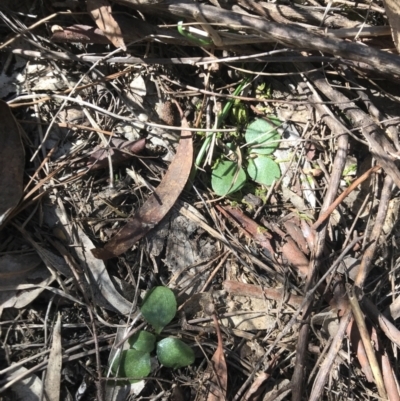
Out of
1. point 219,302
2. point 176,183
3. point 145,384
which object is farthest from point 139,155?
point 145,384

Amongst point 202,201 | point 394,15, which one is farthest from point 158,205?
point 394,15

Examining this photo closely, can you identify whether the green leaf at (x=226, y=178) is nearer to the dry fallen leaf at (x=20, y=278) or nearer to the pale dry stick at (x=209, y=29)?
the pale dry stick at (x=209, y=29)

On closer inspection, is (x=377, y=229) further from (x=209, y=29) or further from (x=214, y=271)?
(x=209, y=29)

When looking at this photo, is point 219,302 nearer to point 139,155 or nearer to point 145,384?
point 145,384

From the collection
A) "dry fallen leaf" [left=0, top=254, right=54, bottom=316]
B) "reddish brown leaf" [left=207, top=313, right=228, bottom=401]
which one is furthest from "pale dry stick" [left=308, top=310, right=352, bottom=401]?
"dry fallen leaf" [left=0, top=254, right=54, bottom=316]

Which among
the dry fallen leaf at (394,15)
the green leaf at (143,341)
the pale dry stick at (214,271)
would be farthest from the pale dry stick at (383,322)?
the dry fallen leaf at (394,15)

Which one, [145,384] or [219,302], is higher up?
[219,302]
